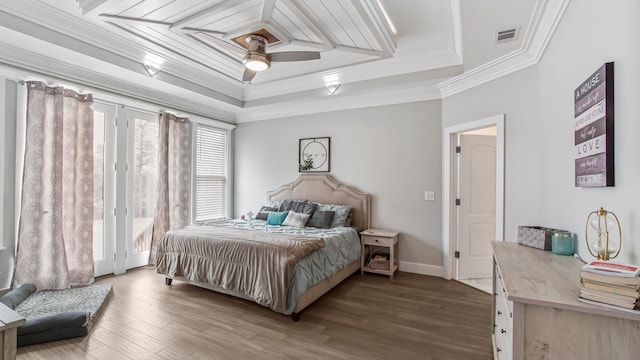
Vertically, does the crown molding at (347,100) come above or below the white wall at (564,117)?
above

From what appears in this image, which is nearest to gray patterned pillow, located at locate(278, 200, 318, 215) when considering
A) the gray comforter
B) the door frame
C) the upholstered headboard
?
the upholstered headboard

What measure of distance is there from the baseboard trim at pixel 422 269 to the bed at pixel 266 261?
74 cm

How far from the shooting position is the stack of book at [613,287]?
1.09m

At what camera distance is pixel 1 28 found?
2.54m

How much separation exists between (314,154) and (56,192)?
3.49 metres

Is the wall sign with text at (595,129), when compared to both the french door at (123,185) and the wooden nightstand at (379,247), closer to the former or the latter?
the wooden nightstand at (379,247)

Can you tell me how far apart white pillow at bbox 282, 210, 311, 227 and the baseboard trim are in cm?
160

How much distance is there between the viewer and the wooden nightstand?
4.07m

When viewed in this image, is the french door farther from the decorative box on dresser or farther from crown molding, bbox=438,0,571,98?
the decorative box on dresser

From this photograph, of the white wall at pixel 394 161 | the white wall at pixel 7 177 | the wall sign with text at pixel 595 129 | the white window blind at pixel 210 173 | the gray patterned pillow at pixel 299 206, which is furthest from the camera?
the white window blind at pixel 210 173

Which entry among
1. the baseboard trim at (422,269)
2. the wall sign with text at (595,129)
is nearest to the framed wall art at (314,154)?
the baseboard trim at (422,269)

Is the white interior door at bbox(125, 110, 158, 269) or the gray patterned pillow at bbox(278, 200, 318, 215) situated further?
the gray patterned pillow at bbox(278, 200, 318, 215)

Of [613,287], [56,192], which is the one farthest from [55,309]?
[613,287]

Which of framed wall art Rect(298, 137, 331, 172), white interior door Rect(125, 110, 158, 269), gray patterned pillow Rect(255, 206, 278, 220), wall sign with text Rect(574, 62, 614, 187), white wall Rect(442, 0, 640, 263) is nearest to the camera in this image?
white wall Rect(442, 0, 640, 263)
